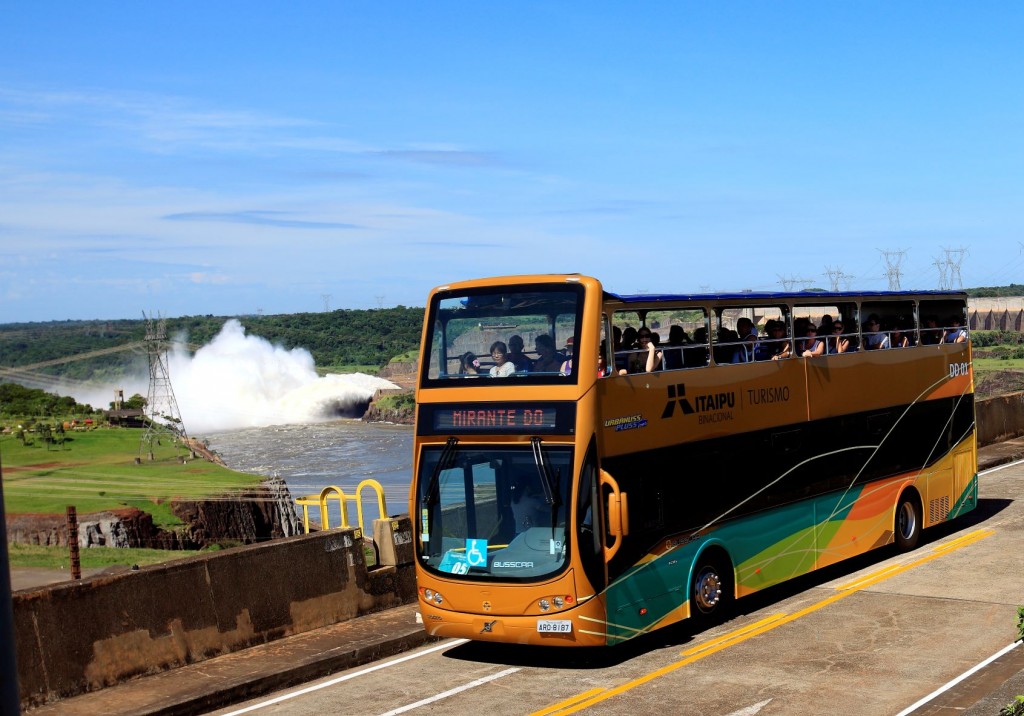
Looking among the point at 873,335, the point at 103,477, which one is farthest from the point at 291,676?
the point at 103,477

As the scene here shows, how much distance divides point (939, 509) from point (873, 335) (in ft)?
11.9

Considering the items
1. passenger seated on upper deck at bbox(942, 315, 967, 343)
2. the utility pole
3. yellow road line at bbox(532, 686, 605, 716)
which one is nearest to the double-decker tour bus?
yellow road line at bbox(532, 686, 605, 716)

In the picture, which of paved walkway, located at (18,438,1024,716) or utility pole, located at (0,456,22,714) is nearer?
utility pole, located at (0,456,22,714)

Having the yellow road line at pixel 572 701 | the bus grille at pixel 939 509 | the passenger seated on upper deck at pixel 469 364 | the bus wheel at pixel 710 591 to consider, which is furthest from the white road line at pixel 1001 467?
the yellow road line at pixel 572 701

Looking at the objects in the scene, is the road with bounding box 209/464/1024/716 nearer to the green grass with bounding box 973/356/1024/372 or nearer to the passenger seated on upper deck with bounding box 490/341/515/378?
the passenger seated on upper deck with bounding box 490/341/515/378

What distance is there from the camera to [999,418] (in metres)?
31.5

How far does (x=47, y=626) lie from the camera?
11.3m

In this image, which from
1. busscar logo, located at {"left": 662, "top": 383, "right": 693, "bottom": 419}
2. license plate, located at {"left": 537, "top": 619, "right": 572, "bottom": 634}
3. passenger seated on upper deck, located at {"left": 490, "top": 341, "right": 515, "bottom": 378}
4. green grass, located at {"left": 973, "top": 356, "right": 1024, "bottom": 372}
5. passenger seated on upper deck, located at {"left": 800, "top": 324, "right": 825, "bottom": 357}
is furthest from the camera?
green grass, located at {"left": 973, "top": 356, "right": 1024, "bottom": 372}

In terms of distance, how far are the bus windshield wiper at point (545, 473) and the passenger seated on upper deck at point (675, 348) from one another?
2274 millimetres

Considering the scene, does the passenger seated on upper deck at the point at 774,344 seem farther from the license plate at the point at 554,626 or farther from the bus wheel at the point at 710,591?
the license plate at the point at 554,626

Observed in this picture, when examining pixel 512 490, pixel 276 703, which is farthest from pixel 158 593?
pixel 512 490

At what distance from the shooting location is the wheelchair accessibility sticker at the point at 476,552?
12.3m

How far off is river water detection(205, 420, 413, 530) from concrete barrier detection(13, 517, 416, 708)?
51796 mm

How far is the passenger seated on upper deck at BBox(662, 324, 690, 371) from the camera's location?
13.7 m
